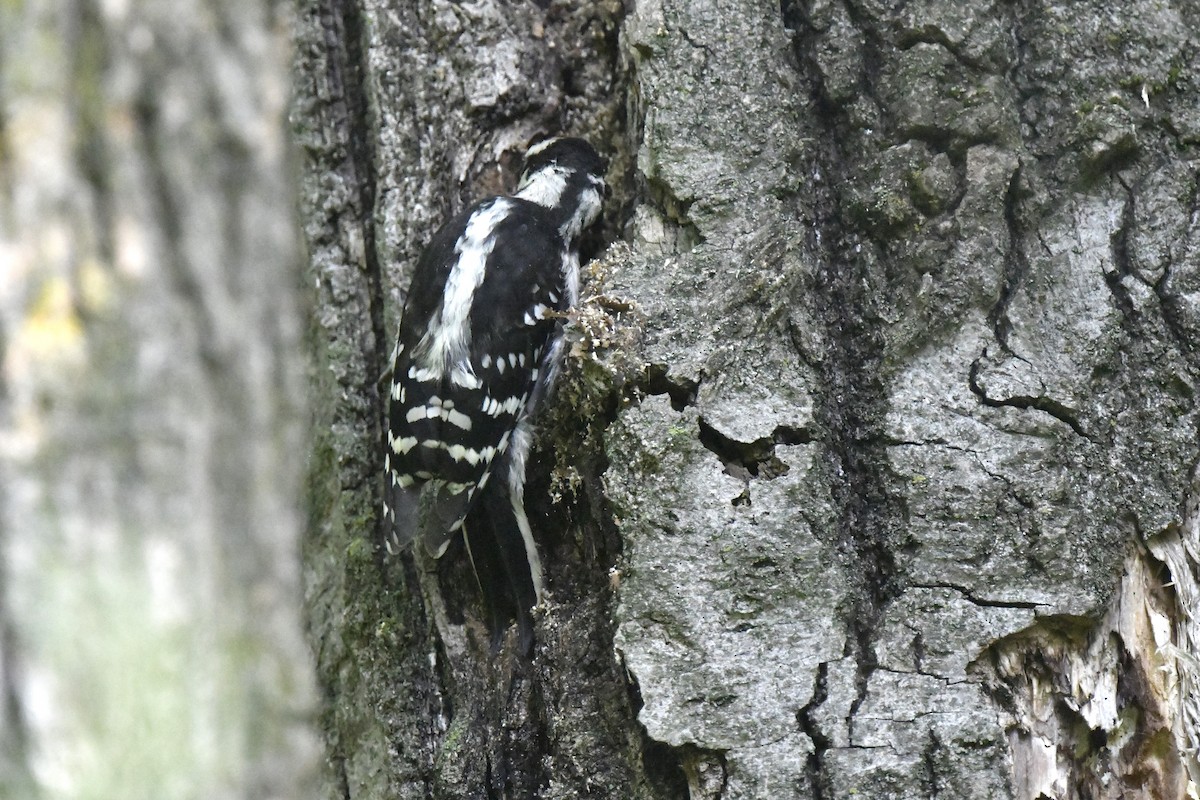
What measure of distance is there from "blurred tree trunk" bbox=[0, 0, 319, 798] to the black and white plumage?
1.13 m

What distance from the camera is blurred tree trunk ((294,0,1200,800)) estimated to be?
186 centimetres

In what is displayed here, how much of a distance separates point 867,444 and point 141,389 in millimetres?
1320

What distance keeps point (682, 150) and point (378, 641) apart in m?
1.26

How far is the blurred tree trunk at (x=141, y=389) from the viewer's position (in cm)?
104

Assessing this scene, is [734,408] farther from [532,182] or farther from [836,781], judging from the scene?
[532,182]

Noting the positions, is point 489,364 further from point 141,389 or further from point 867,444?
point 141,389

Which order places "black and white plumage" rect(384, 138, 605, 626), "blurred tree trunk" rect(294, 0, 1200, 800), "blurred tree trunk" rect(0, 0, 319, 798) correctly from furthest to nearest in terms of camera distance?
"black and white plumage" rect(384, 138, 605, 626), "blurred tree trunk" rect(294, 0, 1200, 800), "blurred tree trunk" rect(0, 0, 319, 798)

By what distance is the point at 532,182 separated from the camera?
272 cm

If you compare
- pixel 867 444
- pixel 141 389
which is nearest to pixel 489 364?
pixel 867 444

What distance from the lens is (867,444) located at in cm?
198

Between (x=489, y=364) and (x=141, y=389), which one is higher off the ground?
(x=489, y=364)

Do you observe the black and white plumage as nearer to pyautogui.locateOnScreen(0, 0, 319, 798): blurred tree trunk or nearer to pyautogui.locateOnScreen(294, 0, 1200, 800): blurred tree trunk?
pyautogui.locateOnScreen(294, 0, 1200, 800): blurred tree trunk

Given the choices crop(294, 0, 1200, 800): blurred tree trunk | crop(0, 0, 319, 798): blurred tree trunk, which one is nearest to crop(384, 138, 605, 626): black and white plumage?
crop(294, 0, 1200, 800): blurred tree trunk

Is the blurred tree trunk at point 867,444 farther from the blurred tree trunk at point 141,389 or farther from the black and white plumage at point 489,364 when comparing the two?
the blurred tree trunk at point 141,389
